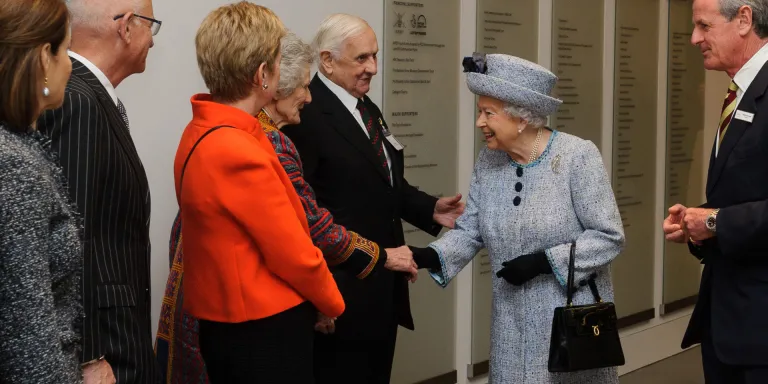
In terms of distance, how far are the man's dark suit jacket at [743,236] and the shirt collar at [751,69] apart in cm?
5

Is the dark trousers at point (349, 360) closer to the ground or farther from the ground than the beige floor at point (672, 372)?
farther from the ground

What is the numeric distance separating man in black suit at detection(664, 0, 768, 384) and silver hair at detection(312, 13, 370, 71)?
4.36 ft

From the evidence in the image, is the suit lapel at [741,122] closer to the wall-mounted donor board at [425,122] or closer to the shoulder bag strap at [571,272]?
the shoulder bag strap at [571,272]

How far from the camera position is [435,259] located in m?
3.58

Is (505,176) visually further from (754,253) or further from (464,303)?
(464,303)

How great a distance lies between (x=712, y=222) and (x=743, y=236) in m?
0.11

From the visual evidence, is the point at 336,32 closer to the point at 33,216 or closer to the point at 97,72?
the point at 97,72

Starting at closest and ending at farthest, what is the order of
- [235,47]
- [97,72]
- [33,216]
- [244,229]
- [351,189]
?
1. [33,216]
2. [97,72]
3. [244,229]
4. [235,47]
5. [351,189]

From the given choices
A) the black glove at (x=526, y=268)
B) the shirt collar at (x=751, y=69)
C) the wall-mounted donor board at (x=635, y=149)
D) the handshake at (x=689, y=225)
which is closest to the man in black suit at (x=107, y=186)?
the black glove at (x=526, y=268)

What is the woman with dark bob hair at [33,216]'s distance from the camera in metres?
1.73

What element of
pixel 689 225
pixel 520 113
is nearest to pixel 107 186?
pixel 520 113

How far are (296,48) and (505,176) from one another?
88 cm

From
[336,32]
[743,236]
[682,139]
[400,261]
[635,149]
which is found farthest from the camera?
[682,139]

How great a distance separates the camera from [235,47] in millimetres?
2729
